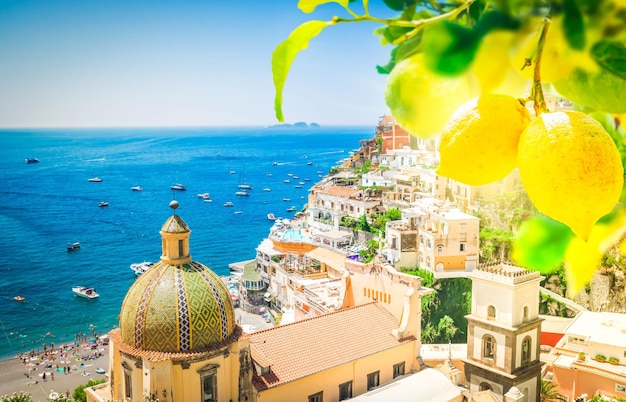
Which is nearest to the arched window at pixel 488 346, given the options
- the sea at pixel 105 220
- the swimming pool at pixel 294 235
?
the swimming pool at pixel 294 235

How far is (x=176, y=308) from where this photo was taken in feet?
39.6

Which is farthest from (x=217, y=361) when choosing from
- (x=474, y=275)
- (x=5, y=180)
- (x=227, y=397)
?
(x=5, y=180)

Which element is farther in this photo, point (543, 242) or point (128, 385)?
point (128, 385)

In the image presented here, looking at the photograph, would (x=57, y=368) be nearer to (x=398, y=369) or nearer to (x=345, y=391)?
(x=345, y=391)

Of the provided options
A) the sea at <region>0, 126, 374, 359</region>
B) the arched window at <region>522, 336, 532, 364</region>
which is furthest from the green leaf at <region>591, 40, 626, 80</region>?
the sea at <region>0, 126, 374, 359</region>

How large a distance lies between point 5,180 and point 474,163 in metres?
112

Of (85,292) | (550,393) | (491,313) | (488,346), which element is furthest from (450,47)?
(85,292)

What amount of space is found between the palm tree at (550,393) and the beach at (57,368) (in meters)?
17.3

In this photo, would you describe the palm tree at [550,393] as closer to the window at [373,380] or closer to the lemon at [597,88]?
the window at [373,380]

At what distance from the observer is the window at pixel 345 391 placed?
14.0 metres

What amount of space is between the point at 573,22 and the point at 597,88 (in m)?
0.22

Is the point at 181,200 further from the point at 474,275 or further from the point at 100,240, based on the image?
the point at 474,275

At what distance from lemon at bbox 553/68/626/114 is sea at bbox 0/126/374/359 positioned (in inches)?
1491

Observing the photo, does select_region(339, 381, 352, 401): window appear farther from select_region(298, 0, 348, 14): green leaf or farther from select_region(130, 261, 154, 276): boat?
select_region(130, 261, 154, 276): boat
